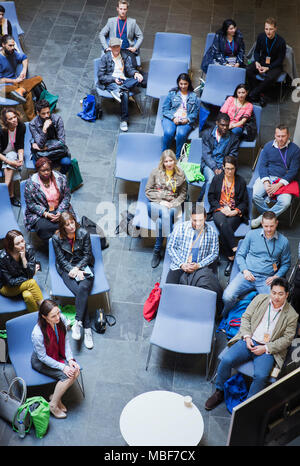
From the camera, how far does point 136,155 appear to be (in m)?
7.25

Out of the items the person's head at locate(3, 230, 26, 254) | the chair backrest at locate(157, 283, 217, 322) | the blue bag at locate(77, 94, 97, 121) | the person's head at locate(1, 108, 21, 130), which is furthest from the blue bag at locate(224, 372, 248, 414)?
the blue bag at locate(77, 94, 97, 121)

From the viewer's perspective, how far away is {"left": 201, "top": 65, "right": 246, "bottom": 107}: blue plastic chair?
8009mm

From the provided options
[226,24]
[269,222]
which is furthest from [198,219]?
[226,24]

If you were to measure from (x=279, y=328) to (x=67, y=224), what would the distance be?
7.39ft

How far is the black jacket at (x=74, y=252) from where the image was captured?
5867 millimetres

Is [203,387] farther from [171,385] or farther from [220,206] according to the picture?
[220,206]

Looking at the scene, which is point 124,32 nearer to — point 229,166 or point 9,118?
point 9,118

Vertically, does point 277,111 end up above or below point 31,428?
above

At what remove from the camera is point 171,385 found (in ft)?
18.2

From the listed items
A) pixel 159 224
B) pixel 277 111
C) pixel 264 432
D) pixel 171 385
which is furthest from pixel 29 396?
pixel 277 111

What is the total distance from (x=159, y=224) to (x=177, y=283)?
824 millimetres

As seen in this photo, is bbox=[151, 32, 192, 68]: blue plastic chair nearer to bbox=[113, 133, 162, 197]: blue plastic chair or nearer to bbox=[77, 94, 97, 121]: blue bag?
bbox=[77, 94, 97, 121]: blue bag

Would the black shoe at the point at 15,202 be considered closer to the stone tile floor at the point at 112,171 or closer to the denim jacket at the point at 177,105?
the stone tile floor at the point at 112,171

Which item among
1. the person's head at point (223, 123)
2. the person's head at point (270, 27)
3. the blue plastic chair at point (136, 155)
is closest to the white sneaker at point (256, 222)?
the person's head at point (223, 123)
